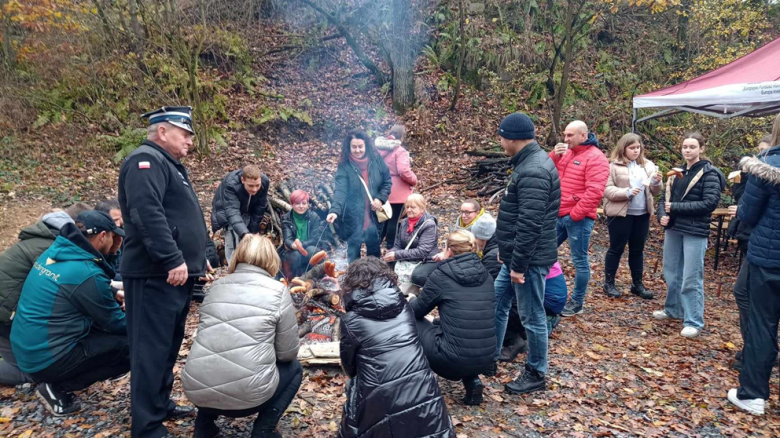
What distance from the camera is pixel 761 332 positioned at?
3.64m

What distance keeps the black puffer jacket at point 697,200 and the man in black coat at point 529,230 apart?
223cm

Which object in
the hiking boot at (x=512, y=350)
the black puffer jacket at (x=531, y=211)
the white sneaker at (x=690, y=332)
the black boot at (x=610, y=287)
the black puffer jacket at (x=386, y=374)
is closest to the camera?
the black puffer jacket at (x=386, y=374)

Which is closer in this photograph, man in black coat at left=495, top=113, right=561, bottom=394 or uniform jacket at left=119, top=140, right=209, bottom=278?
uniform jacket at left=119, top=140, right=209, bottom=278

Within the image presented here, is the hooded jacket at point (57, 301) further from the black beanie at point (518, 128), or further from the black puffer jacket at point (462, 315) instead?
the black beanie at point (518, 128)

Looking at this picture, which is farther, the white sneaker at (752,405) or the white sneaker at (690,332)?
the white sneaker at (690,332)

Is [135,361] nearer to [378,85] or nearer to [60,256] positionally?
[60,256]

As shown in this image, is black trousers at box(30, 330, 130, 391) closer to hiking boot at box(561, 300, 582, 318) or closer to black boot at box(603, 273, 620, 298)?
hiking boot at box(561, 300, 582, 318)

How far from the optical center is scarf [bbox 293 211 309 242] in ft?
20.3

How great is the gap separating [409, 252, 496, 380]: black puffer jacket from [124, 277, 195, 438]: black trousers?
6.18ft

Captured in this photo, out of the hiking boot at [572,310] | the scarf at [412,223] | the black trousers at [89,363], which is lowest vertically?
the hiking boot at [572,310]

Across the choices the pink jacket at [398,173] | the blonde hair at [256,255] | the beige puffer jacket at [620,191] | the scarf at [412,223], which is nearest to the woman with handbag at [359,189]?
the pink jacket at [398,173]

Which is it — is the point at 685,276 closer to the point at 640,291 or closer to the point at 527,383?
the point at 640,291

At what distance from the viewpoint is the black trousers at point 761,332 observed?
360 cm

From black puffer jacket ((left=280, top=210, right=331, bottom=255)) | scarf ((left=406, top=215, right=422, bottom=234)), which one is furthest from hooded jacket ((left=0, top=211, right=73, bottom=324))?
scarf ((left=406, top=215, right=422, bottom=234))
